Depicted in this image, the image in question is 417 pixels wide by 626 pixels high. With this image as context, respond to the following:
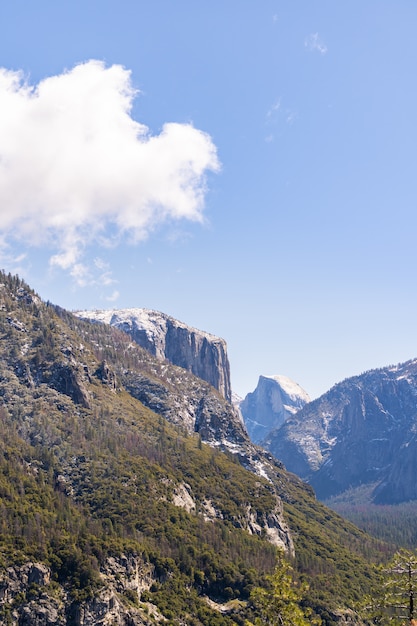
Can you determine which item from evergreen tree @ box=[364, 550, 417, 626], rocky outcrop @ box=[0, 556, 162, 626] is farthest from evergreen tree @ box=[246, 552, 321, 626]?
rocky outcrop @ box=[0, 556, 162, 626]

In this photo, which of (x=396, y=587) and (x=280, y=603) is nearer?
(x=396, y=587)

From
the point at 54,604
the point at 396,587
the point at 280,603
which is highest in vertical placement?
the point at 396,587

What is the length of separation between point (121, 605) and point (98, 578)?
10.1 m

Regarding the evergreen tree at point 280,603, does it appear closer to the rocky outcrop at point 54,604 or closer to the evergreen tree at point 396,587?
the evergreen tree at point 396,587

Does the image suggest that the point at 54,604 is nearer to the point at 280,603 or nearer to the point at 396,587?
the point at 280,603

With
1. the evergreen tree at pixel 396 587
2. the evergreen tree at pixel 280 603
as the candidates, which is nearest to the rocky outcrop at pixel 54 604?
the evergreen tree at pixel 280 603

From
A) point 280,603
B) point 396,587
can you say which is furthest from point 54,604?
point 396,587

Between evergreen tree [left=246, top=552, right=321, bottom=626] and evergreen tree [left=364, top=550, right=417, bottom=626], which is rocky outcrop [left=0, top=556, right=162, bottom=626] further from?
evergreen tree [left=364, top=550, right=417, bottom=626]

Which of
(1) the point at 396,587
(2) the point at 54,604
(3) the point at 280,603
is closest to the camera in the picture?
(1) the point at 396,587

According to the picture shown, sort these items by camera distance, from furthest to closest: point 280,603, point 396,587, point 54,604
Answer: point 54,604 → point 280,603 → point 396,587

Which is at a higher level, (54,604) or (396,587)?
(396,587)

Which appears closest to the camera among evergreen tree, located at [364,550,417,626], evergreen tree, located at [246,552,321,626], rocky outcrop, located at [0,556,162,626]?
evergreen tree, located at [364,550,417,626]

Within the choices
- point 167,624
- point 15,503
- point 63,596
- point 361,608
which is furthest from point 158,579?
point 361,608

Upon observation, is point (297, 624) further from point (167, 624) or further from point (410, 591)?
point (167, 624)
